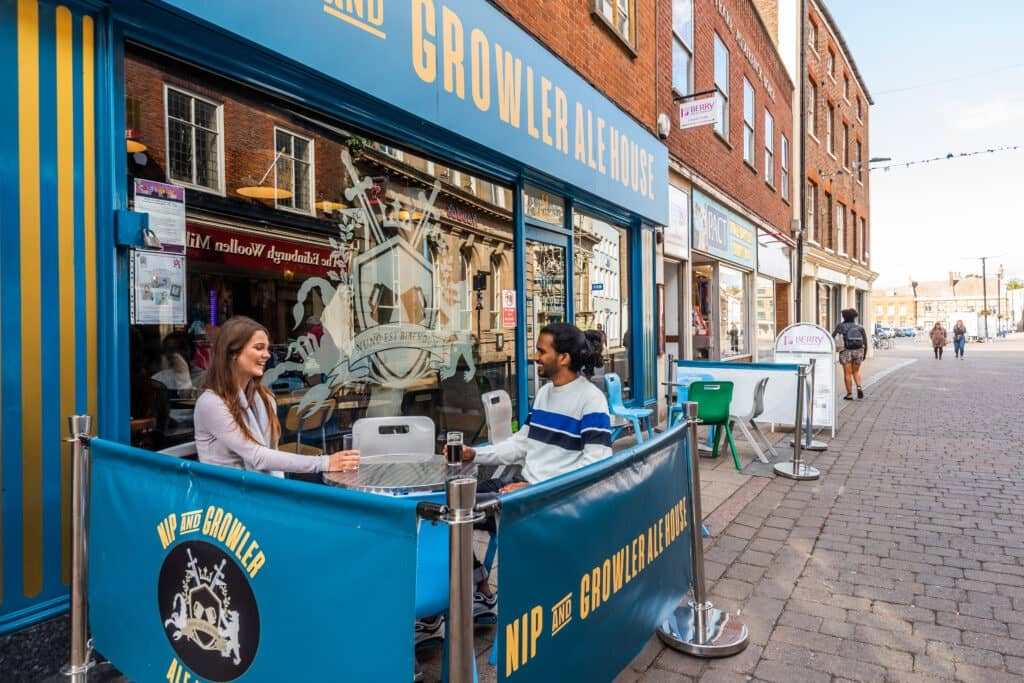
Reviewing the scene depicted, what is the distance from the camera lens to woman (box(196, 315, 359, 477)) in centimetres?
292

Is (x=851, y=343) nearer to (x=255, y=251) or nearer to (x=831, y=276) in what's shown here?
(x=255, y=251)

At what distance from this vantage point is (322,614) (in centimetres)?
162

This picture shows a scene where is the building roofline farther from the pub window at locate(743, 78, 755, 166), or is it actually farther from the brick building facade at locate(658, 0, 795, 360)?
the pub window at locate(743, 78, 755, 166)

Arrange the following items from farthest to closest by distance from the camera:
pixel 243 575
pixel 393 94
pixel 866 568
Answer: pixel 393 94 < pixel 866 568 < pixel 243 575

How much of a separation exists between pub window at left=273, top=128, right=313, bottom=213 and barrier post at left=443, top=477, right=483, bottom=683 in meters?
3.31

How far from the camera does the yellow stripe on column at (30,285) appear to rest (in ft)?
8.87

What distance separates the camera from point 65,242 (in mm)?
2844

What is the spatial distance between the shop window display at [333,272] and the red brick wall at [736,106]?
554 cm

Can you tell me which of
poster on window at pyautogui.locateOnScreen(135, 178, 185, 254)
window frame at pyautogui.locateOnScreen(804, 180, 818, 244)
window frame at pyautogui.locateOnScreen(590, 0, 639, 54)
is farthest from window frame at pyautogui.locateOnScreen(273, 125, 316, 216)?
window frame at pyautogui.locateOnScreen(804, 180, 818, 244)

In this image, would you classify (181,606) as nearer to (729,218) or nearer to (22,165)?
(22,165)

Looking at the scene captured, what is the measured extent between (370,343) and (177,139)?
196 cm

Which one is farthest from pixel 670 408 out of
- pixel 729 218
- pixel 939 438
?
pixel 729 218

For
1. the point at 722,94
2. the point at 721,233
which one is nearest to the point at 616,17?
the point at 722,94

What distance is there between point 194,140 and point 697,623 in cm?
368
